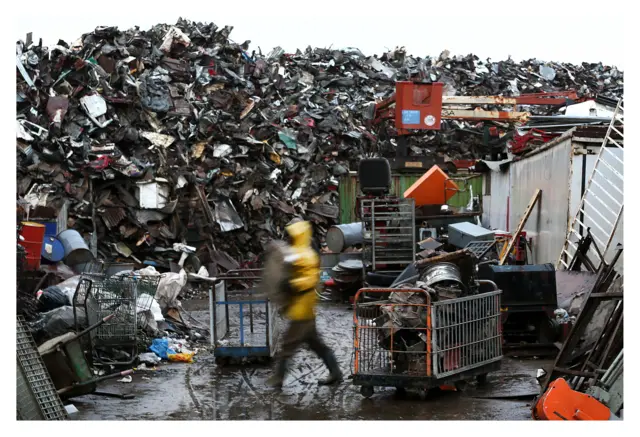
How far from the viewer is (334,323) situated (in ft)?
36.8

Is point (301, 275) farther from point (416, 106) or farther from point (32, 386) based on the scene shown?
point (416, 106)

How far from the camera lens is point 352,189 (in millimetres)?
19641

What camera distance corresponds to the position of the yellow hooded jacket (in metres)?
6.45

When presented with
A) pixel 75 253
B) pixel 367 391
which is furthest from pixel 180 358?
pixel 75 253

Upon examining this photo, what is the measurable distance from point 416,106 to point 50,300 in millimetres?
10006

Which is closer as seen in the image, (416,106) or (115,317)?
(115,317)

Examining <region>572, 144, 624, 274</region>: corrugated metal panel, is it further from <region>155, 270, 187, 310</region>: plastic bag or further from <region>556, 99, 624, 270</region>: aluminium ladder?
<region>155, 270, 187, 310</region>: plastic bag

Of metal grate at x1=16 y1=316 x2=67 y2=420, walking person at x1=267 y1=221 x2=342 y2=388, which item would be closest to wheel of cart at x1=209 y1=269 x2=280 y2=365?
walking person at x1=267 y1=221 x2=342 y2=388

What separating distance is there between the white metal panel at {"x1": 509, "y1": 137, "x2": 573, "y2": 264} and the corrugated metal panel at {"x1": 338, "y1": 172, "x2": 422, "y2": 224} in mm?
4879

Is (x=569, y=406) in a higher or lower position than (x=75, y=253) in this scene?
lower

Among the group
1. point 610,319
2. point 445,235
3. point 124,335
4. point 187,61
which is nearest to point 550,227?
point 445,235

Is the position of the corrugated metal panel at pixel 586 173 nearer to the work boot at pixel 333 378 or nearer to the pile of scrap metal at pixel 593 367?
the pile of scrap metal at pixel 593 367

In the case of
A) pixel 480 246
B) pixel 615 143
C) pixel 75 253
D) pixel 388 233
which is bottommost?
pixel 75 253

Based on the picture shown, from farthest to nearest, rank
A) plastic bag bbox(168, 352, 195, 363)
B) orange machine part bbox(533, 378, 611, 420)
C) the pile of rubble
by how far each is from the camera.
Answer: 1. the pile of rubble
2. plastic bag bbox(168, 352, 195, 363)
3. orange machine part bbox(533, 378, 611, 420)
